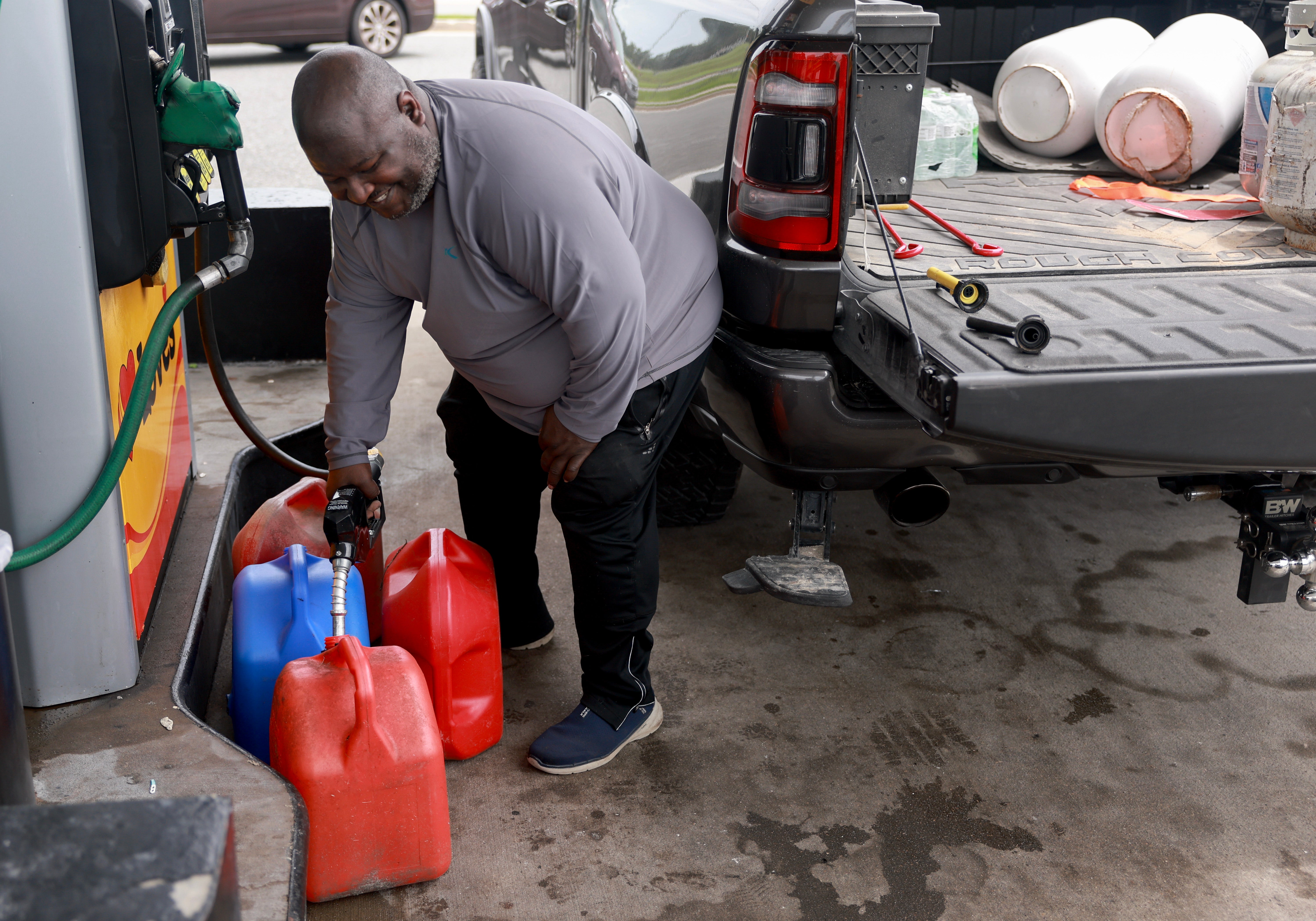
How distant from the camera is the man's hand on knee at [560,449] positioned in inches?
86.3

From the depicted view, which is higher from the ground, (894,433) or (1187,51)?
(1187,51)

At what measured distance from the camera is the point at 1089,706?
2.67m

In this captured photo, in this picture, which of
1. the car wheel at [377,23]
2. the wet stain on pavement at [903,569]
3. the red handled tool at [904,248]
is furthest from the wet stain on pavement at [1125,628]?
the car wheel at [377,23]

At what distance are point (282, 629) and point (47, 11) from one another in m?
1.18

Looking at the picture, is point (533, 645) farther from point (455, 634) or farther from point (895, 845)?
point (895, 845)

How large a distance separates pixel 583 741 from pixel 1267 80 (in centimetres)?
233

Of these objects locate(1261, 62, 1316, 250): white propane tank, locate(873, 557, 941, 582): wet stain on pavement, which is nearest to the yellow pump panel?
locate(873, 557, 941, 582): wet stain on pavement

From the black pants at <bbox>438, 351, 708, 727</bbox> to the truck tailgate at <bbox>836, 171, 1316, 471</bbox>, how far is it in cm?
46

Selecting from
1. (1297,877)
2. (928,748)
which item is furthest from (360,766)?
(1297,877)

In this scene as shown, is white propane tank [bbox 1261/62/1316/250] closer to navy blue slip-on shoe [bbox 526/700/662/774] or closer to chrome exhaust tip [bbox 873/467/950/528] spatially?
chrome exhaust tip [bbox 873/467/950/528]

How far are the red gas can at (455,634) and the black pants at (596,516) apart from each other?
0.64 feet

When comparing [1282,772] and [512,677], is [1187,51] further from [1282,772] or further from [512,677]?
[512,677]

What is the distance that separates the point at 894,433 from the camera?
2248 mm

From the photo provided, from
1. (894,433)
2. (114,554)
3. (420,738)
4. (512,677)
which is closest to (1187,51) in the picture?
(894,433)
